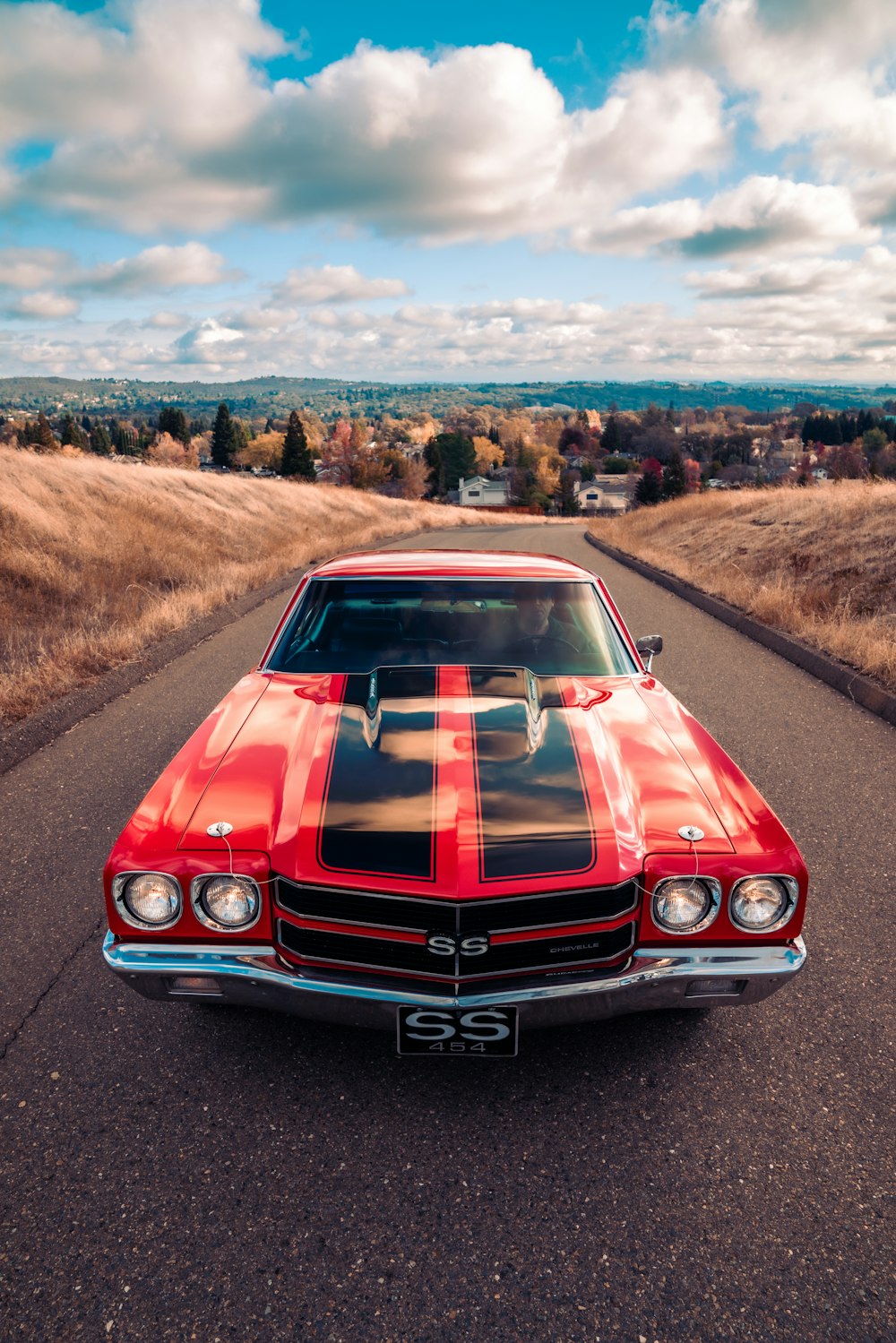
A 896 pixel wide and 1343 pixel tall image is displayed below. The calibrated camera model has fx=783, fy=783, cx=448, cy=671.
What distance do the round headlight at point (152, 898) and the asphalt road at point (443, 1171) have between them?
0.56 m

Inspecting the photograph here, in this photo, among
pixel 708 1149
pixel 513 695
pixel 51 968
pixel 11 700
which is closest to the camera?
pixel 708 1149

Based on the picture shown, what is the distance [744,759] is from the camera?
5137 mm

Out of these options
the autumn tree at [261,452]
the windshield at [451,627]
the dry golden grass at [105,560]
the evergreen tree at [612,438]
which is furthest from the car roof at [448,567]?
the evergreen tree at [612,438]

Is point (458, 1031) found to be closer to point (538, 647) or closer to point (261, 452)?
point (538, 647)

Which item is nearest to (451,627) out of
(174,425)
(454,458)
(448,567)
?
(448,567)

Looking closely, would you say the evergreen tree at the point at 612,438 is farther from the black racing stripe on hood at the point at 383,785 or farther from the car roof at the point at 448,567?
the black racing stripe on hood at the point at 383,785

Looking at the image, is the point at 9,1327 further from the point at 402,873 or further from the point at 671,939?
the point at 671,939

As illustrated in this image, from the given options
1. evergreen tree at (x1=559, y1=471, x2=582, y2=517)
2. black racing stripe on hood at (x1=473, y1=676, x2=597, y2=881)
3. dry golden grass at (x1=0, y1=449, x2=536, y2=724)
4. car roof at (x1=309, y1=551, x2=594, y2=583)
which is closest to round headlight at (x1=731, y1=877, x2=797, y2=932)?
black racing stripe on hood at (x1=473, y1=676, x2=597, y2=881)

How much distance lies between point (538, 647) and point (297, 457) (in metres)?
68.1

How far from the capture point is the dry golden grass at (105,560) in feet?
25.5

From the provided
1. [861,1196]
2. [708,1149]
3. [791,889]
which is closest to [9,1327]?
[708,1149]

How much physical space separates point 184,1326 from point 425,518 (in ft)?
124

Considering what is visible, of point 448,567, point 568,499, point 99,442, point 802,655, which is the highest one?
point 99,442

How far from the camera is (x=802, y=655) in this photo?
810cm
